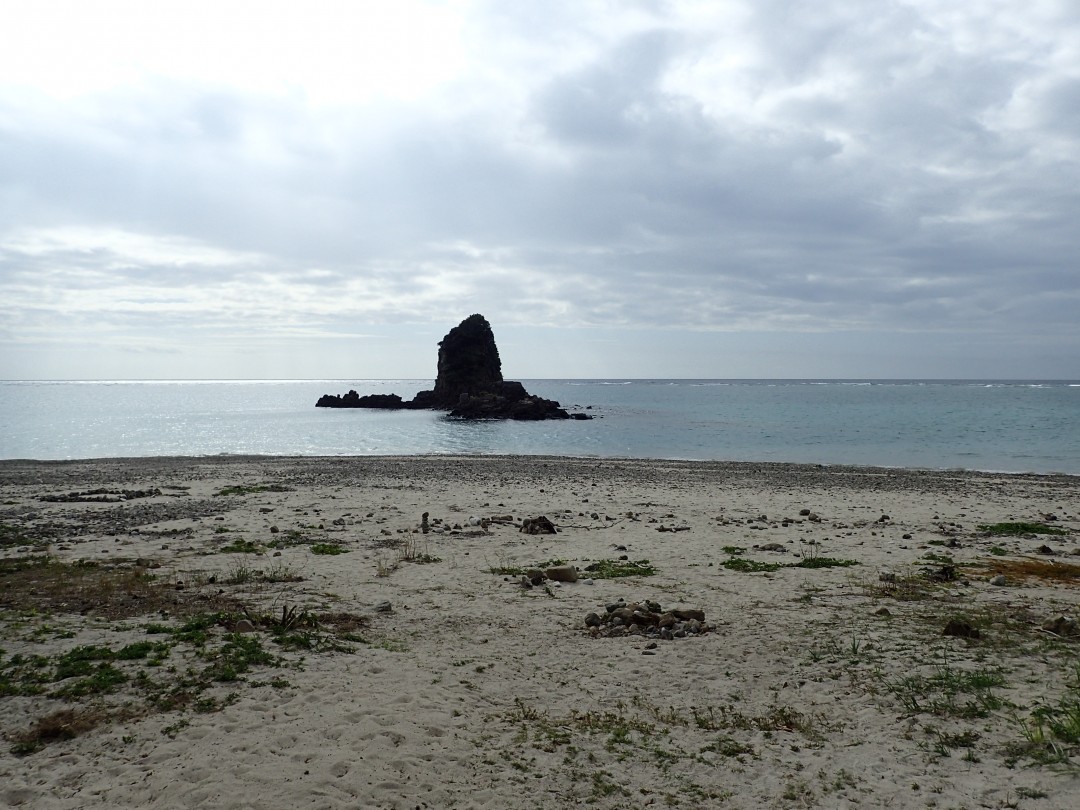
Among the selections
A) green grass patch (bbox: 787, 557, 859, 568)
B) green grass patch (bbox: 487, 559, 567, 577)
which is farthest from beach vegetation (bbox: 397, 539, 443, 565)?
green grass patch (bbox: 787, 557, 859, 568)

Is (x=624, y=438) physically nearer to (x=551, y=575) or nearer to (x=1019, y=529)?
(x=1019, y=529)

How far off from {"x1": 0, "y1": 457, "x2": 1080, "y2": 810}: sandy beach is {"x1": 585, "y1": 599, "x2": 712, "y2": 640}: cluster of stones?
48 millimetres

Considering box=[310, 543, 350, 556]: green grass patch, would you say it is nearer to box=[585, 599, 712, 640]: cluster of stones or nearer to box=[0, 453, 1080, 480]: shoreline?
box=[585, 599, 712, 640]: cluster of stones

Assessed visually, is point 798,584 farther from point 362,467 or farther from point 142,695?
point 362,467

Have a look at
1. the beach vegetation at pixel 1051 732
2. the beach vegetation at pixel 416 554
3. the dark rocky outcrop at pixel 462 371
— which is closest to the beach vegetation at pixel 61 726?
the beach vegetation at pixel 416 554

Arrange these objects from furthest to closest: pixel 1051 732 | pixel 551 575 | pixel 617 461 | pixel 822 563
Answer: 1. pixel 617 461
2. pixel 822 563
3. pixel 551 575
4. pixel 1051 732

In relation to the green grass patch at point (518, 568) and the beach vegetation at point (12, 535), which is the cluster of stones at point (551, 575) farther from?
the beach vegetation at point (12, 535)

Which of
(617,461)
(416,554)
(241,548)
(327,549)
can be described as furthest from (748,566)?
(617,461)

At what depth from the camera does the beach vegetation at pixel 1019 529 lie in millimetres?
19266

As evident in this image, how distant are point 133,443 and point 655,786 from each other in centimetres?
6375

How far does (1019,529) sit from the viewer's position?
774 inches

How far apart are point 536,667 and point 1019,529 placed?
673 inches

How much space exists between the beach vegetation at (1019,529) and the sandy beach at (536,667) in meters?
0.12

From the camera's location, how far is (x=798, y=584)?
547 inches
